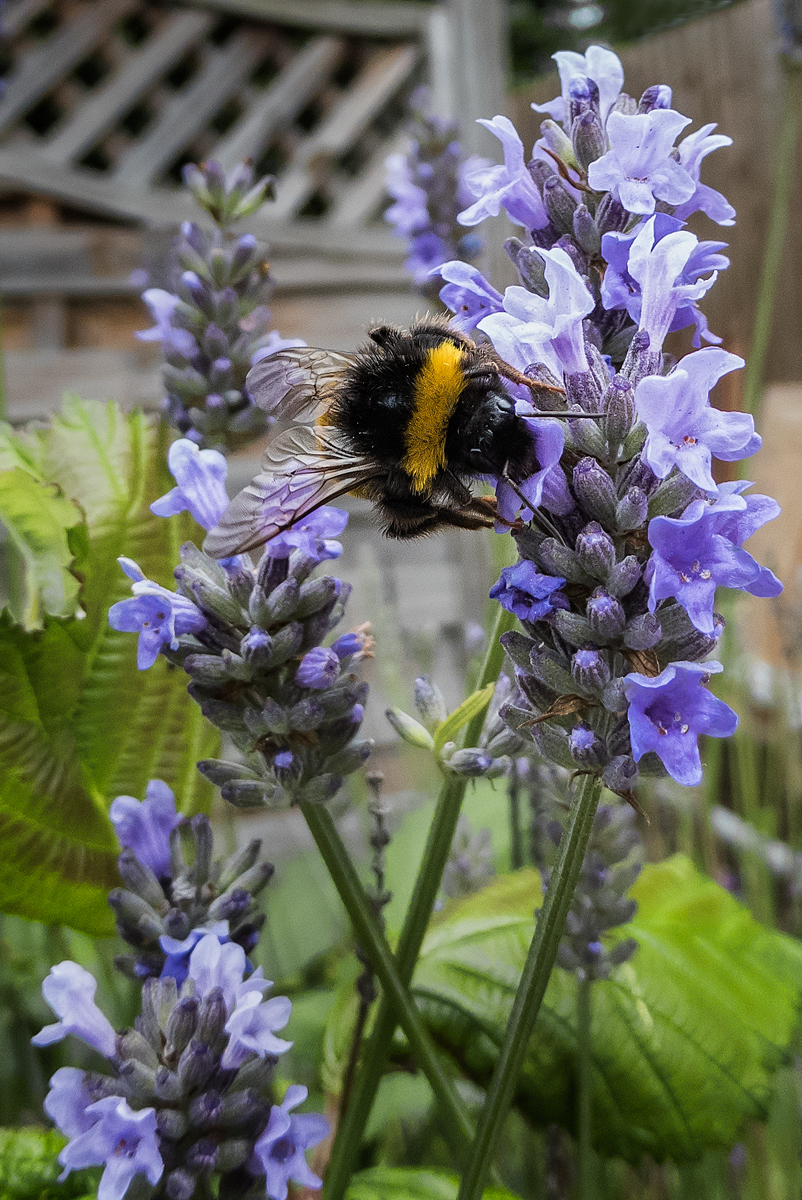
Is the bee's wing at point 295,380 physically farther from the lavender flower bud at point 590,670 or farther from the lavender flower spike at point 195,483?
the lavender flower bud at point 590,670

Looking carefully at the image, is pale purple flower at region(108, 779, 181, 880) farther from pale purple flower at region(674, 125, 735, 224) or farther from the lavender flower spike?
pale purple flower at region(674, 125, 735, 224)

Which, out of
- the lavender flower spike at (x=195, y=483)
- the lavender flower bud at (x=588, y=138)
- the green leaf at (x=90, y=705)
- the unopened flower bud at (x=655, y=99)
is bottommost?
the green leaf at (x=90, y=705)

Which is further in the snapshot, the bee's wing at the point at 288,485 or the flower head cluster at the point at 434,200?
the flower head cluster at the point at 434,200

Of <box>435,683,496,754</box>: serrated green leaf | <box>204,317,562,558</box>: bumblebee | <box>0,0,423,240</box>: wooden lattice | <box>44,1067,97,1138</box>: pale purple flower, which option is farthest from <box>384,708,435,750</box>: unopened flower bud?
<box>0,0,423,240</box>: wooden lattice

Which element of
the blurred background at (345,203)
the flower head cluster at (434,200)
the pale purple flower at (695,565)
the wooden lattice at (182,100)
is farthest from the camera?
the wooden lattice at (182,100)

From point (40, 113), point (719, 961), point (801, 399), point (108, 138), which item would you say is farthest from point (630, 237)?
point (40, 113)

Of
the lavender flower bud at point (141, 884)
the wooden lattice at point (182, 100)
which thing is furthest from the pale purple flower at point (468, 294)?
the wooden lattice at point (182, 100)

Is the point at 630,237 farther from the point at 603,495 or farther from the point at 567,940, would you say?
the point at 567,940
